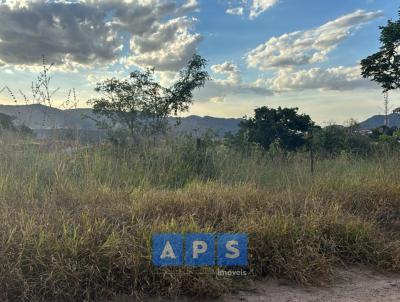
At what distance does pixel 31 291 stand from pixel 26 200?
161cm

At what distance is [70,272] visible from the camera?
292 cm

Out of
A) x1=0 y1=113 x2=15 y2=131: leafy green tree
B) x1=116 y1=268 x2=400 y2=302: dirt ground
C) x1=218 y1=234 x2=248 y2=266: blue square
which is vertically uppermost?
x1=0 y1=113 x2=15 y2=131: leafy green tree

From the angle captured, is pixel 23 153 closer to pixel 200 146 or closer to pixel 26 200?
pixel 26 200

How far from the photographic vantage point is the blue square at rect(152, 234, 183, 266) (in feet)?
10.5

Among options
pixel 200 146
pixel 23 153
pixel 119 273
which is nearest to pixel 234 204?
pixel 119 273

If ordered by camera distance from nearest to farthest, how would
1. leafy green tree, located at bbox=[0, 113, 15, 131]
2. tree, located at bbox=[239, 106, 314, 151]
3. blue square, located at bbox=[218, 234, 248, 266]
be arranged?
blue square, located at bbox=[218, 234, 248, 266]
leafy green tree, located at bbox=[0, 113, 15, 131]
tree, located at bbox=[239, 106, 314, 151]

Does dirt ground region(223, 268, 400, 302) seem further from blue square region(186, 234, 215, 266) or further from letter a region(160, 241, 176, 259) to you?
letter a region(160, 241, 176, 259)

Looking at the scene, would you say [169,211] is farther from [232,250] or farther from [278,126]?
[278,126]

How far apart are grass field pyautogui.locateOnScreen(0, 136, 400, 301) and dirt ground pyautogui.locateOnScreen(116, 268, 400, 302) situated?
103mm

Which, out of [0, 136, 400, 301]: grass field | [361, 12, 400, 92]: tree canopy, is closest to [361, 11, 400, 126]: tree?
[361, 12, 400, 92]: tree canopy

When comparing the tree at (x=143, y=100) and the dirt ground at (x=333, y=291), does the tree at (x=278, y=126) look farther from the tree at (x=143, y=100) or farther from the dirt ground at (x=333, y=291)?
the dirt ground at (x=333, y=291)

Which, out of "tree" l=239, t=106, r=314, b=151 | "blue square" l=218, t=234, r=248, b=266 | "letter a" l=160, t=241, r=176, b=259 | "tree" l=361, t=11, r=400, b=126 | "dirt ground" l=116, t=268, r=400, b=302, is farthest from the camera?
"tree" l=239, t=106, r=314, b=151

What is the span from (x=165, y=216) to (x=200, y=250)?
741mm

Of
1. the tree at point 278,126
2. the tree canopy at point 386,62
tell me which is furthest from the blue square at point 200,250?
the tree at point 278,126
